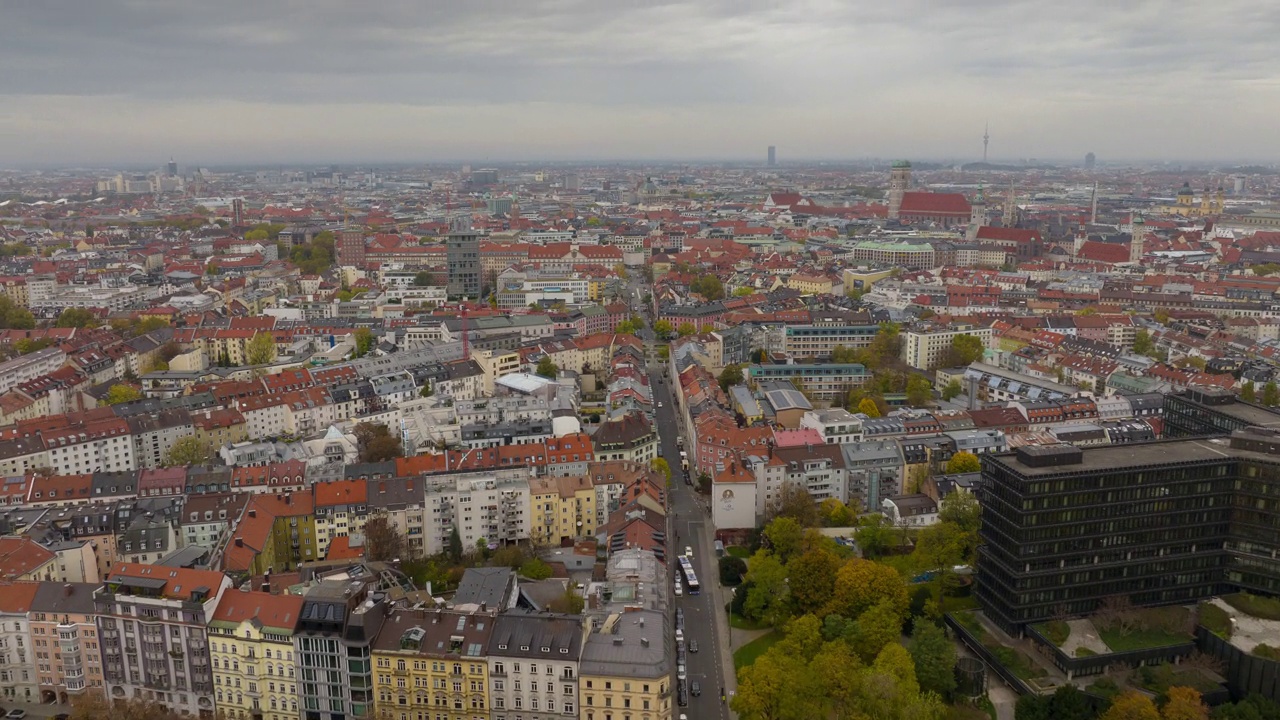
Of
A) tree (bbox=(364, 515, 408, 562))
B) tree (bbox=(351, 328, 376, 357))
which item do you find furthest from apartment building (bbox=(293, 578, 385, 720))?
tree (bbox=(351, 328, 376, 357))

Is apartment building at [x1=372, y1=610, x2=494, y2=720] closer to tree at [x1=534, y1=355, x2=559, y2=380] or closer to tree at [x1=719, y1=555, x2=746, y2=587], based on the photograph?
tree at [x1=719, y1=555, x2=746, y2=587]

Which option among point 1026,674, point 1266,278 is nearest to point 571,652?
point 1026,674

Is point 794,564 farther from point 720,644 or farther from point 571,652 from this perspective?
point 571,652

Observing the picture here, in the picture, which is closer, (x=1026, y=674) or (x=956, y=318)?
(x=1026, y=674)

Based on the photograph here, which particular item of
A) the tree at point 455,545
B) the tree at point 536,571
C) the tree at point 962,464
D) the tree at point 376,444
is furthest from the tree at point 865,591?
the tree at point 376,444

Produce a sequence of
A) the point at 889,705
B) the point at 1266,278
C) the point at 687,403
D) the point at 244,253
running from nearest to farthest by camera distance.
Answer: the point at 889,705 < the point at 687,403 < the point at 1266,278 < the point at 244,253

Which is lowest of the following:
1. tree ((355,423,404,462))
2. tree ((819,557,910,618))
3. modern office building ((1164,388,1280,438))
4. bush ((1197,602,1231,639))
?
bush ((1197,602,1231,639))

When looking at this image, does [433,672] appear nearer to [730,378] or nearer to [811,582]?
[811,582]
